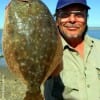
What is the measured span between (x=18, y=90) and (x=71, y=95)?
10.8m

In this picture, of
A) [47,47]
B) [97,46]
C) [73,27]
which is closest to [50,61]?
[47,47]

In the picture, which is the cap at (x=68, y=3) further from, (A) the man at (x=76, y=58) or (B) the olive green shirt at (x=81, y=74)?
(B) the olive green shirt at (x=81, y=74)

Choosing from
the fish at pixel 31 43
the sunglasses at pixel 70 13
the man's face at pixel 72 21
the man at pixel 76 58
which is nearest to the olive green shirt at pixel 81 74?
the man at pixel 76 58

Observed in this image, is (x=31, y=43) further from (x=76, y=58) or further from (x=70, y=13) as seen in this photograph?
(x=76, y=58)

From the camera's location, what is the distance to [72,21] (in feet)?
21.1

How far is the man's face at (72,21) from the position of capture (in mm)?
6459

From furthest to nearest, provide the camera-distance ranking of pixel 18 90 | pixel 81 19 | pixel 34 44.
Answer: pixel 18 90, pixel 81 19, pixel 34 44

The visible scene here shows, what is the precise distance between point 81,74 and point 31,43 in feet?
6.30

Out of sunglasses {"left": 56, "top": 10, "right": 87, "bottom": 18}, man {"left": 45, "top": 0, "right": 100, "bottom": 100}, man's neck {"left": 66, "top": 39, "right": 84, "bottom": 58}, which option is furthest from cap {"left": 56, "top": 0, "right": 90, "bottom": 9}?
man's neck {"left": 66, "top": 39, "right": 84, "bottom": 58}

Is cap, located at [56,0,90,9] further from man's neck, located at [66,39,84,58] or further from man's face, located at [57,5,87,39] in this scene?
man's neck, located at [66,39,84,58]

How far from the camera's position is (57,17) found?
6672 mm

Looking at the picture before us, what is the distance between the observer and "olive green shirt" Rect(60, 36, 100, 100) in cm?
652

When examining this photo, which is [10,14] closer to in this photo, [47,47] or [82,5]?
[47,47]

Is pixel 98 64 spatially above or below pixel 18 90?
above
